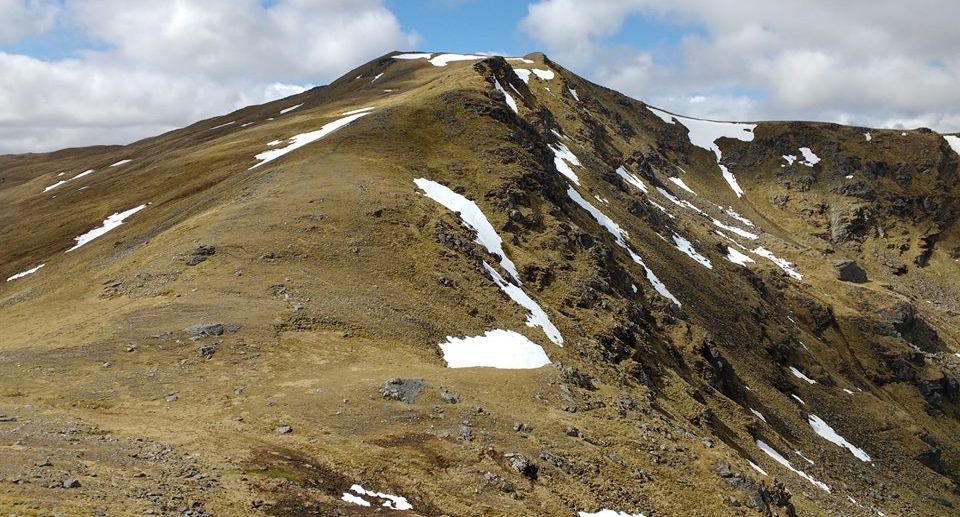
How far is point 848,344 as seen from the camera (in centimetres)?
10031

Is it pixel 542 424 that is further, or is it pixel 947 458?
pixel 947 458

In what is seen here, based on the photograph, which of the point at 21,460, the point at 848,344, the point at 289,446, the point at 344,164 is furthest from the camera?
the point at 848,344

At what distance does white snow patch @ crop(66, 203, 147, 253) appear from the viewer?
218 feet

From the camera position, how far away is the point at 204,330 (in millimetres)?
32969

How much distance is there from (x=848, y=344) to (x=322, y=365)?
94.8m

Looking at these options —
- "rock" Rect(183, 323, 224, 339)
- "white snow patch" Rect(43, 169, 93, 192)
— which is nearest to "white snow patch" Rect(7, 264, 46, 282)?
"rock" Rect(183, 323, 224, 339)

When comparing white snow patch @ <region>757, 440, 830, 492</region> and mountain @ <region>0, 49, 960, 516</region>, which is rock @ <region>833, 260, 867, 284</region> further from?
white snow patch @ <region>757, 440, 830, 492</region>

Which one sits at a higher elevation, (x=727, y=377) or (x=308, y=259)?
(x=308, y=259)

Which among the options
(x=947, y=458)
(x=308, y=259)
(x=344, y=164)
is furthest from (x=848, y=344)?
(x=308, y=259)

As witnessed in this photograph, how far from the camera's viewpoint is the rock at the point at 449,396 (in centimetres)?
3056

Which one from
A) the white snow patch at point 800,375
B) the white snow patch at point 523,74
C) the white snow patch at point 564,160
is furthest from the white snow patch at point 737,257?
A: the white snow patch at point 523,74

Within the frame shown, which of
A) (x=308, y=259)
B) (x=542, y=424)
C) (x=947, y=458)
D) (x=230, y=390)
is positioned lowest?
(x=947, y=458)

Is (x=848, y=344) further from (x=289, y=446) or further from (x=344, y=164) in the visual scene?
(x=289, y=446)

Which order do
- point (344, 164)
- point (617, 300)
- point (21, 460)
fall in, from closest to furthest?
point (21, 460) → point (617, 300) → point (344, 164)
